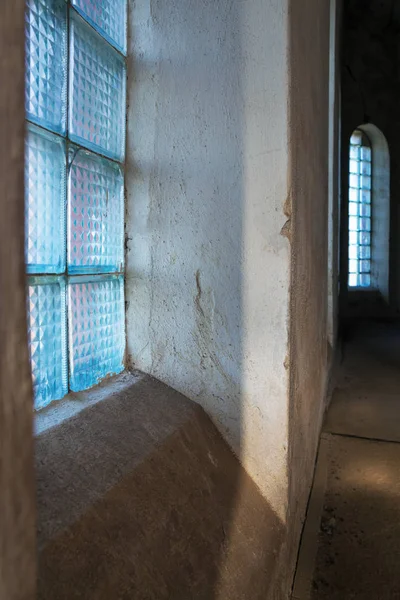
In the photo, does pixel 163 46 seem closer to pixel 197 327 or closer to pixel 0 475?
pixel 197 327

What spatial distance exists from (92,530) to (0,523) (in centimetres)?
47

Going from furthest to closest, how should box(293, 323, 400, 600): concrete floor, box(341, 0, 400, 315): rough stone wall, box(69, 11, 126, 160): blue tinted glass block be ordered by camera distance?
box(341, 0, 400, 315): rough stone wall
box(293, 323, 400, 600): concrete floor
box(69, 11, 126, 160): blue tinted glass block

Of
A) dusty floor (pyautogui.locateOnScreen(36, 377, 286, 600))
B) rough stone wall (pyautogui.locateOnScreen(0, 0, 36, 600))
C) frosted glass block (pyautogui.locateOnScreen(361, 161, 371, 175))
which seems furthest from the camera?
frosted glass block (pyautogui.locateOnScreen(361, 161, 371, 175))

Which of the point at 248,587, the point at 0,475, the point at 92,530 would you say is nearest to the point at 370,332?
the point at 248,587

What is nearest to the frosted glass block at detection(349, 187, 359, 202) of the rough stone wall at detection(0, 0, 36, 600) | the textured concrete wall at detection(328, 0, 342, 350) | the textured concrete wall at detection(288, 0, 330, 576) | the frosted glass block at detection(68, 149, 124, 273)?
the textured concrete wall at detection(328, 0, 342, 350)

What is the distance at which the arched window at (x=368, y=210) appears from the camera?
24.9 ft

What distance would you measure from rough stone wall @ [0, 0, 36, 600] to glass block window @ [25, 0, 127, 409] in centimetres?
65

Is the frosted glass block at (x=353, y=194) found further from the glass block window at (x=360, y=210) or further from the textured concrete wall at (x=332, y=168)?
the textured concrete wall at (x=332, y=168)

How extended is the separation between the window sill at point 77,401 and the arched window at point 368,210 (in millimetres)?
6602

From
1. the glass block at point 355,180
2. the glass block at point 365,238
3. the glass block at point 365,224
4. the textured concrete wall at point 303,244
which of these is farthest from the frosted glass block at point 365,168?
the textured concrete wall at point 303,244

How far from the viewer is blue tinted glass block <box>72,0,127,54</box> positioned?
4.40 feet

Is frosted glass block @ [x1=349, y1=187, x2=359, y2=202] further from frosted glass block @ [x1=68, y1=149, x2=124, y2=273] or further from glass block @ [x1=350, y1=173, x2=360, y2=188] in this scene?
frosted glass block @ [x1=68, y1=149, x2=124, y2=273]

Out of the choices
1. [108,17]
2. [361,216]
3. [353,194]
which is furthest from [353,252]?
[108,17]

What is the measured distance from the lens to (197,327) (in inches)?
62.3
